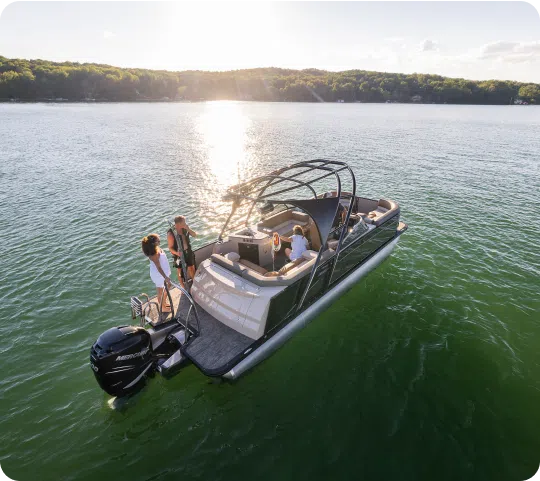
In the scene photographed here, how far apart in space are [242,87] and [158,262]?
515 feet

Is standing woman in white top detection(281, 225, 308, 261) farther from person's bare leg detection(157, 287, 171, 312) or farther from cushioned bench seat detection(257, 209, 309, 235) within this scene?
person's bare leg detection(157, 287, 171, 312)

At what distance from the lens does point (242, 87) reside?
14525cm

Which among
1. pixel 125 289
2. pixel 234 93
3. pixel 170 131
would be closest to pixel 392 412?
pixel 125 289

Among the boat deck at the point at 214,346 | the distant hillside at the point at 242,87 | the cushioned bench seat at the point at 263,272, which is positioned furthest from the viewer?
the distant hillside at the point at 242,87

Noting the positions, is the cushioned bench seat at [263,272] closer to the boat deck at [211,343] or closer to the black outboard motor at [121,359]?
the boat deck at [211,343]

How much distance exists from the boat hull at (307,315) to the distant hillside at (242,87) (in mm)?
139198

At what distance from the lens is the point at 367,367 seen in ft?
25.9

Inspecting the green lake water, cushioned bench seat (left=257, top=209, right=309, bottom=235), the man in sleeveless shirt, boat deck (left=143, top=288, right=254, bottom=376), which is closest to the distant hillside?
the green lake water

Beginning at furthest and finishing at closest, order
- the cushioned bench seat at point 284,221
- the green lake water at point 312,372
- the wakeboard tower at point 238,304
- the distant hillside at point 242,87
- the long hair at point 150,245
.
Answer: the distant hillside at point 242,87 → the cushioned bench seat at point 284,221 → the long hair at point 150,245 → the wakeboard tower at point 238,304 → the green lake water at point 312,372

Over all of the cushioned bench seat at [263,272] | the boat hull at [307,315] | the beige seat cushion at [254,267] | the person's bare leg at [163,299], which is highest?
the cushioned bench seat at [263,272]

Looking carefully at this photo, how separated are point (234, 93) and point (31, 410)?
528 ft

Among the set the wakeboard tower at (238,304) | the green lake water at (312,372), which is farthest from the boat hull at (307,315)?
the green lake water at (312,372)

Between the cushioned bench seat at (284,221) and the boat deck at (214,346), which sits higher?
the cushioned bench seat at (284,221)

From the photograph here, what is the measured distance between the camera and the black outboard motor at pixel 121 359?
5914 mm
